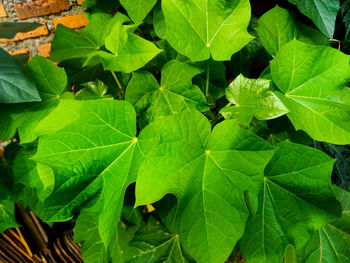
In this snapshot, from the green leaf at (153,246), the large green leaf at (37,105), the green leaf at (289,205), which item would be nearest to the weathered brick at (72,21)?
the large green leaf at (37,105)

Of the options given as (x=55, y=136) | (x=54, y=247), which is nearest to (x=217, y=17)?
(x=55, y=136)

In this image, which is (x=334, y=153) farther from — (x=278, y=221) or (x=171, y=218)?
(x=171, y=218)

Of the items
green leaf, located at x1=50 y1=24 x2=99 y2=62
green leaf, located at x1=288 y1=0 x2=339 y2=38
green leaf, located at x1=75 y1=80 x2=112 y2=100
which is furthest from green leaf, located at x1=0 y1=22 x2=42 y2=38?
green leaf, located at x1=288 y1=0 x2=339 y2=38

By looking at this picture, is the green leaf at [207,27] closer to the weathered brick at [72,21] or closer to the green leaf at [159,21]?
the green leaf at [159,21]

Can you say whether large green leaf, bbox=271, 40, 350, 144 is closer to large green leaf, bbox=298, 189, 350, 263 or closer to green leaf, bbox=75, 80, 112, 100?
large green leaf, bbox=298, 189, 350, 263

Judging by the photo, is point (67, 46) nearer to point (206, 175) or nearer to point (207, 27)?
point (207, 27)
